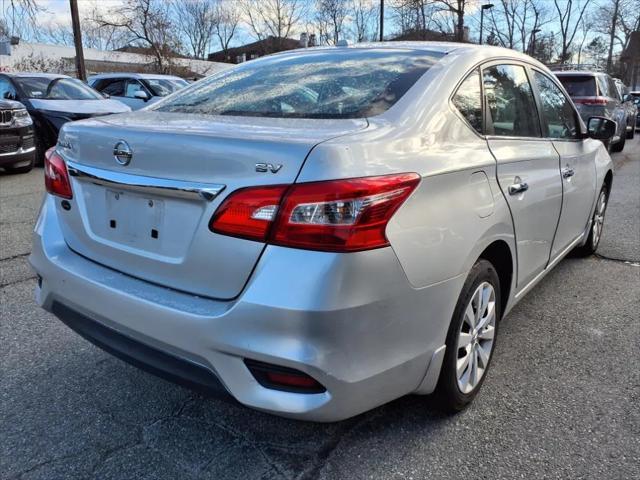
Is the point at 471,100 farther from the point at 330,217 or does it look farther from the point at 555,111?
the point at 555,111

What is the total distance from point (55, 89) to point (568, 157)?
1013 cm

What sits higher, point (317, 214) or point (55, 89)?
point (55, 89)

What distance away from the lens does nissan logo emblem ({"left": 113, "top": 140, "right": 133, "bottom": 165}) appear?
2.14 meters

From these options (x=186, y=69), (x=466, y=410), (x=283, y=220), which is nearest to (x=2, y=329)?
(x=283, y=220)

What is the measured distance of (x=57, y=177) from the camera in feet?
8.29

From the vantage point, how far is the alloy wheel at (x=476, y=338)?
2462 mm

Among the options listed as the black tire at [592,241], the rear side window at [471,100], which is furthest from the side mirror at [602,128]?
the rear side window at [471,100]

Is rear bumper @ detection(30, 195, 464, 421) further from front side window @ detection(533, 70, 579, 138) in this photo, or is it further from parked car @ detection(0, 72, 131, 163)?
parked car @ detection(0, 72, 131, 163)

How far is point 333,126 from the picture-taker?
210 centimetres

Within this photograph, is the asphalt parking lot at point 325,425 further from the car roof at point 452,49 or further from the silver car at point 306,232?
the car roof at point 452,49

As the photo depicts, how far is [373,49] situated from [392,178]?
135 cm

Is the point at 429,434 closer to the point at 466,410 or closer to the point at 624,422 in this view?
the point at 466,410

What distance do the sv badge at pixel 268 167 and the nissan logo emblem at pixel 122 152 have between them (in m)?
0.58

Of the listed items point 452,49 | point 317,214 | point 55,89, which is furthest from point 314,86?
point 55,89
